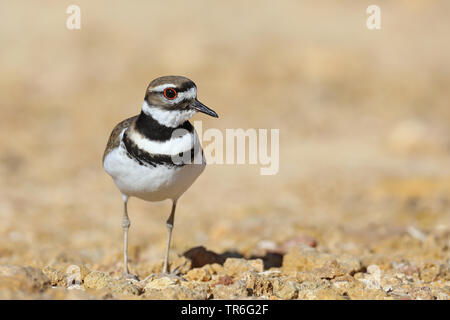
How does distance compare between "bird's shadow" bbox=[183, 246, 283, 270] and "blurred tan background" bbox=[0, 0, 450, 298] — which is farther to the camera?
"blurred tan background" bbox=[0, 0, 450, 298]

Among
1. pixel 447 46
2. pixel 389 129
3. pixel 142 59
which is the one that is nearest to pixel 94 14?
pixel 142 59

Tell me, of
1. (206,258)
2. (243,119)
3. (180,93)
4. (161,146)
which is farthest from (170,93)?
(243,119)

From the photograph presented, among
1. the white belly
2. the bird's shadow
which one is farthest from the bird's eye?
the bird's shadow

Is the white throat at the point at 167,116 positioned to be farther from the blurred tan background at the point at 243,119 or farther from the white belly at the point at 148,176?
the blurred tan background at the point at 243,119

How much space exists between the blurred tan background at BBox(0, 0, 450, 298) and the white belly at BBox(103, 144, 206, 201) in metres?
1.29

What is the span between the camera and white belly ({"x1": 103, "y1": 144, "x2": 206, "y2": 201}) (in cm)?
443

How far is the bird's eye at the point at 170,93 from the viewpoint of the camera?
448 cm

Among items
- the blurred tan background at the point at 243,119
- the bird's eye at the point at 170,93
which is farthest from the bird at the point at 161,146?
the blurred tan background at the point at 243,119

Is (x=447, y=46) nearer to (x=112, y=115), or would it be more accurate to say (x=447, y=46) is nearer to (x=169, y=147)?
(x=112, y=115)

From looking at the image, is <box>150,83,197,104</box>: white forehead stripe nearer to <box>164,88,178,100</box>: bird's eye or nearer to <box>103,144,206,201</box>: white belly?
<box>164,88,178,100</box>: bird's eye

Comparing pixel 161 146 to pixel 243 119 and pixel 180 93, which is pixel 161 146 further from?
pixel 243 119

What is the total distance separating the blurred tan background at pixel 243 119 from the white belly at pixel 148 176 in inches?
50.7

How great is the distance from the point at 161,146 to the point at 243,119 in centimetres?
814

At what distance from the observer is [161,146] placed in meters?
4.43
